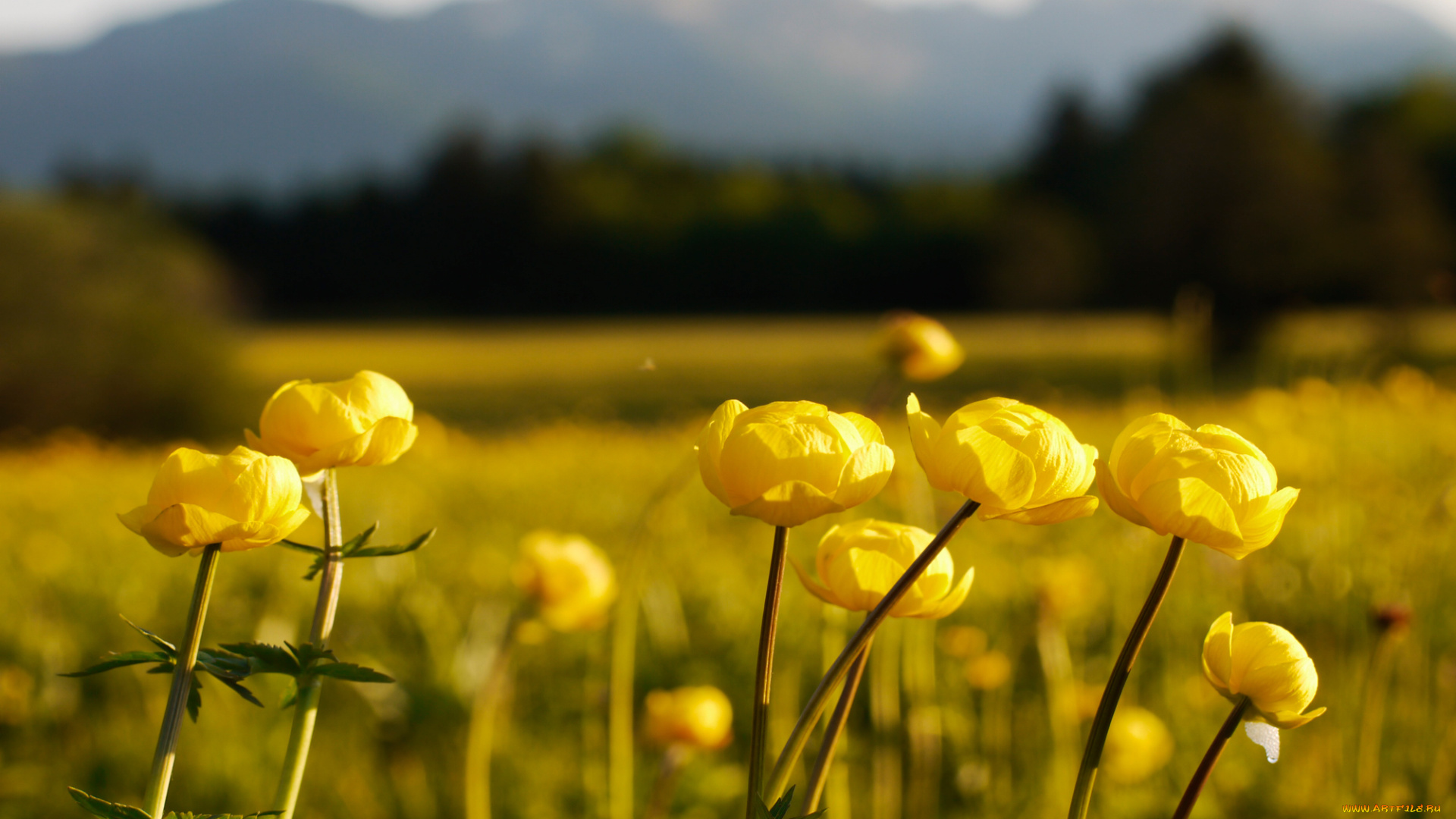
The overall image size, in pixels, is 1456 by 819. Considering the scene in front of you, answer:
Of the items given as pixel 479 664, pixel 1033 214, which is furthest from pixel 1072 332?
pixel 479 664

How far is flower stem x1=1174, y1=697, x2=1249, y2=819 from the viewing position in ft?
1.35

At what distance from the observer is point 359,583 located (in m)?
2.10

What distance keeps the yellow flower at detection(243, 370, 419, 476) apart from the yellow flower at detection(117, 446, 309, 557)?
0.14 ft

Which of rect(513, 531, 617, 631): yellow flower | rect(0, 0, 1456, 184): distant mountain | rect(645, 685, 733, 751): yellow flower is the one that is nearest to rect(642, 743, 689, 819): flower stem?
rect(645, 685, 733, 751): yellow flower

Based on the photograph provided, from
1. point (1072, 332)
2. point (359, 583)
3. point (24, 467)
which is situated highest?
point (1072, 332)

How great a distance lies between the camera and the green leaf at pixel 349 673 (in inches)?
15.4

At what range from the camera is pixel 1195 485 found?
0.40 meters

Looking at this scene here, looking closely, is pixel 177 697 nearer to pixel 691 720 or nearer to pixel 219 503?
pixel 219 503

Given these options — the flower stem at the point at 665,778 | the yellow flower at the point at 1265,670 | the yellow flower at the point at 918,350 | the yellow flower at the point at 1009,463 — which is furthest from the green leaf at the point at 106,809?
the yellow flower at the point at 918,350

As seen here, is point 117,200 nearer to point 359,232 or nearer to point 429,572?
point 429,572

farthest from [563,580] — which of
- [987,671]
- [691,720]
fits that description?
[987,671]

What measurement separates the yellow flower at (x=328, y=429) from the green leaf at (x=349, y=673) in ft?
0.29

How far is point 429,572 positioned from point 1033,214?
20993mm

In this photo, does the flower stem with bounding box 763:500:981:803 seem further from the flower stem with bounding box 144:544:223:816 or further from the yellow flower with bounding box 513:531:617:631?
the yellow flower with bounding box 513:531:617:631
